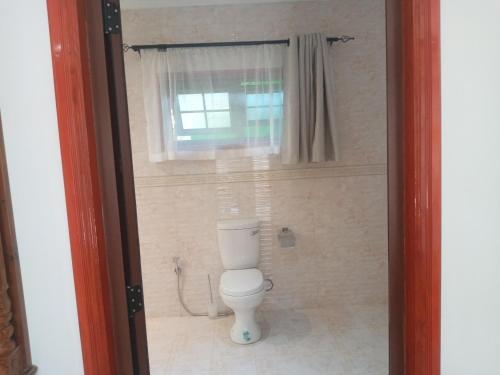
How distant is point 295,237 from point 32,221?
2.12 meters

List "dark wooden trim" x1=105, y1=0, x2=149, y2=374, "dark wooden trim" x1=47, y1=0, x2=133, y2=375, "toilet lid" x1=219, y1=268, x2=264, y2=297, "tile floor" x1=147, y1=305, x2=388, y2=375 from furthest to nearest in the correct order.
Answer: "toilet lid" x1=219, y1=268, x2=264, y2=297, "tile floor" x1=147, y1=305, x2=388, y2=375, "dark wooden trim" x1=105, y1=0, x2=149, y2=374, "dark wooden trim" x1=47, y1=0, x2=133, y2=375

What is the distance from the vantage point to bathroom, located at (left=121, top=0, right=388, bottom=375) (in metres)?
2.60

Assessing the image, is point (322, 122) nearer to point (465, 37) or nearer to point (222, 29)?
point (222, 29)

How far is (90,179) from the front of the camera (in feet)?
3.22

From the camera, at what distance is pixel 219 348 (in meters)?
2.47

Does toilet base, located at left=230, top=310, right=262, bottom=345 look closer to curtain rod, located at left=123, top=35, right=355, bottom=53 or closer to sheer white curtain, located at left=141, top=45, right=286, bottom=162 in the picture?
sheer white curtain, located at left=141, top=45, right=286, bottom=162

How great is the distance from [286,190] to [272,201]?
5.6 inches

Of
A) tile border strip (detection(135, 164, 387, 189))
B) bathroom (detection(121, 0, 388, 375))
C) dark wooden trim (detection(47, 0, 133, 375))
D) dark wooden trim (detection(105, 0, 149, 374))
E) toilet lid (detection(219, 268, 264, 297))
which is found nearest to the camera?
dark wooden trim (detection(47, 0, 133, 375))

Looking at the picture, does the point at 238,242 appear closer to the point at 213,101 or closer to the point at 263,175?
the point at 263,175

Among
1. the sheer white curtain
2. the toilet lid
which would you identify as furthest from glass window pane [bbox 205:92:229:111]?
the toilet lid

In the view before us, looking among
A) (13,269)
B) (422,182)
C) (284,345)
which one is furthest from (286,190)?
(13,269)

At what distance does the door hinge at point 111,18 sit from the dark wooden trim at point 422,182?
2.75 feet

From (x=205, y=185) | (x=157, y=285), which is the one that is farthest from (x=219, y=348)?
(x=205, y=185)

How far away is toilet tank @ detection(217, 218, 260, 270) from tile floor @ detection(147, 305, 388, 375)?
0.51 m
